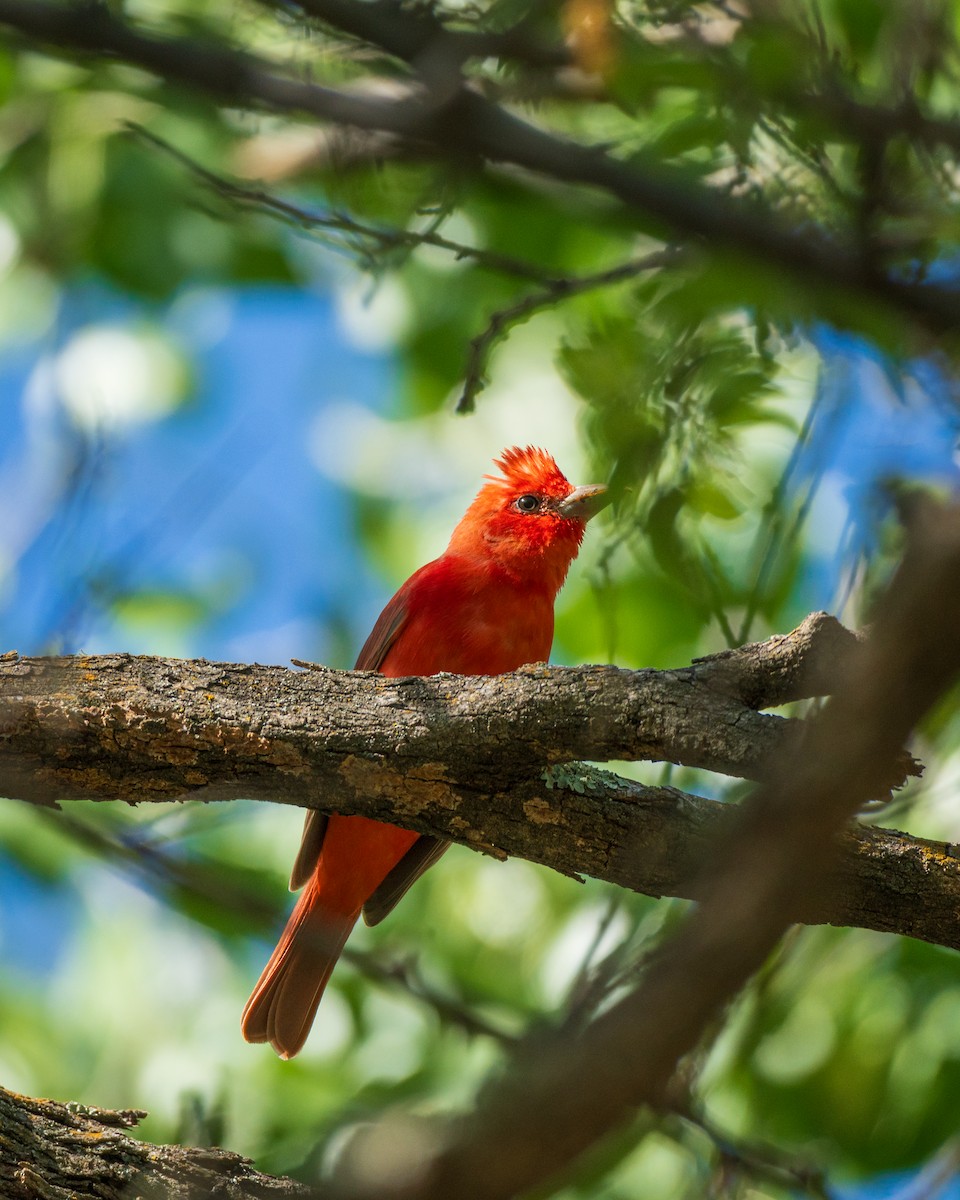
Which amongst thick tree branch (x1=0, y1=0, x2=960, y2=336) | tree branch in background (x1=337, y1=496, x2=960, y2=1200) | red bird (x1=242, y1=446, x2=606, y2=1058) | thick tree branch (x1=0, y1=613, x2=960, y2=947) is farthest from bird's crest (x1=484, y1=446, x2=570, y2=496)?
tree branch in background (x1=337, y1=496, x2=960, y2=1200)

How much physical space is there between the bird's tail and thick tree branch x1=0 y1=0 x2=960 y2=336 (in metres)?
3.37

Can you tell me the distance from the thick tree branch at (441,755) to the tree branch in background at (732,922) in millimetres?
1715

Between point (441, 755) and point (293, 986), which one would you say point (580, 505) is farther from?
point (441, 755)

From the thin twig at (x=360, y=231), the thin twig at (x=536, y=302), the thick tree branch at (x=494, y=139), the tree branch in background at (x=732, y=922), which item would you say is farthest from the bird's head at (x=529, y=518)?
the tree branch in background at (x=732, y=922)

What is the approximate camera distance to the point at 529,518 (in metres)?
5.66

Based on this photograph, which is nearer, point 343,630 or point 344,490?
point 343,630

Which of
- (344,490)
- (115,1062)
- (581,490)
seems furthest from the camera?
(344,490)

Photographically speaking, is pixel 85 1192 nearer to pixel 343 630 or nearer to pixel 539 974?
pixel 539 974

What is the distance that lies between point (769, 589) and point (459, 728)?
4.45 ft

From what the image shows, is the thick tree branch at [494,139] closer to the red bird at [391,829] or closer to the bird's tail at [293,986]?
the red bird at [391,829]

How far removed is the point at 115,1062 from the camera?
20.4 feet

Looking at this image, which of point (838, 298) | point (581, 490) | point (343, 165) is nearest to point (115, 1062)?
point (581, 490)

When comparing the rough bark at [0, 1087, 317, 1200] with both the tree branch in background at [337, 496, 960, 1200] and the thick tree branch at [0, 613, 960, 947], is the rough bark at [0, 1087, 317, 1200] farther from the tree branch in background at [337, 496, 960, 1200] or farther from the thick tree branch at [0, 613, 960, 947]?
the tree branch in background at [337, 496, 960, 1200]

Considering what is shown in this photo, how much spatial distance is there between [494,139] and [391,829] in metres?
3.15
